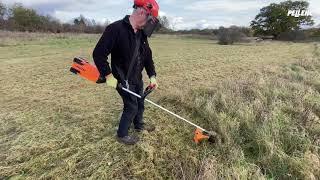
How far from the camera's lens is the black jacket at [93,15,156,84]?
Answer: 3594 millimetres

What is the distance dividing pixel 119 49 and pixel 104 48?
8.1 inches

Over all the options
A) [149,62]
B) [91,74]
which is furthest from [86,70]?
[149,62]

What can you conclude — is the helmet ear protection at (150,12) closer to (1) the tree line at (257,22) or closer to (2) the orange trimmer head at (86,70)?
(2) the orange trimmer head at (86,70)

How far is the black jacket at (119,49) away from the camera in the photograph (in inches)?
141

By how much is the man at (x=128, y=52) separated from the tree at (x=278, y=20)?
190 ft

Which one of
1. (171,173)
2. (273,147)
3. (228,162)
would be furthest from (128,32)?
(273,147)

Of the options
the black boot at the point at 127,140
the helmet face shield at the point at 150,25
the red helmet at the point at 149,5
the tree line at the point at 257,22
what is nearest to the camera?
the red helmet at the point at 149,5

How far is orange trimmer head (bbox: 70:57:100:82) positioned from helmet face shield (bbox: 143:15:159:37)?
0.84 m

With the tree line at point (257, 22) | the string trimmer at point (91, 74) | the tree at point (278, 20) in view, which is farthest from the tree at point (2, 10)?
the string trimmer at point (91, 74)


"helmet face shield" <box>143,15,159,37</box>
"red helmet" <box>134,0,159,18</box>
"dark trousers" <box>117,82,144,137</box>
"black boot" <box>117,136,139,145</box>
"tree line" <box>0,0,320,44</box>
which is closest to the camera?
"red helmet" <box>134,0,159,18</box>

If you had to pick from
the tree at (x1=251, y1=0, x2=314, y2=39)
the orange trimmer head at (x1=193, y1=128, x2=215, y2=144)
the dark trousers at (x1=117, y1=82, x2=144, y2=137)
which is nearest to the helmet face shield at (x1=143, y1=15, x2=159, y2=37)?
the dark trousers at (x1=117, y1=82, x2=144, y2=137)

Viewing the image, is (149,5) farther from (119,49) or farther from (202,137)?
(202,137)

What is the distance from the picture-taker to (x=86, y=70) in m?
4.07

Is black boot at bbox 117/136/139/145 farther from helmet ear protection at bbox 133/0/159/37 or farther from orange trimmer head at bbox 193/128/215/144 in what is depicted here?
helmet ear protection at bbox 133/0/159/37
